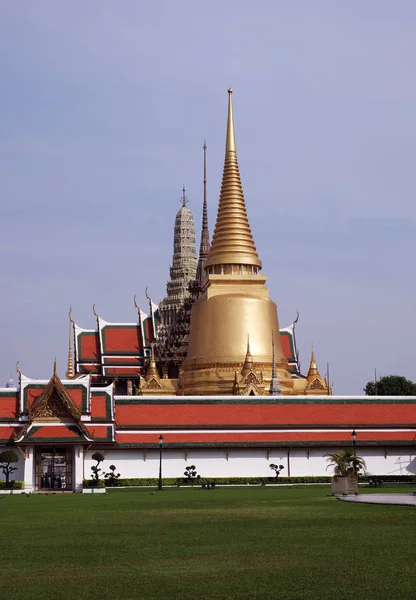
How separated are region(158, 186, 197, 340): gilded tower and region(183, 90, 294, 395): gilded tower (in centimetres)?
2349

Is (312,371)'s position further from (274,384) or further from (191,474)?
(191,474)

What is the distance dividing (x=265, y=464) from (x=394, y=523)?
1016 inches

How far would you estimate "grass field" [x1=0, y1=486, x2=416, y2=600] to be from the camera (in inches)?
481

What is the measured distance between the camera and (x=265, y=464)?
150 feet

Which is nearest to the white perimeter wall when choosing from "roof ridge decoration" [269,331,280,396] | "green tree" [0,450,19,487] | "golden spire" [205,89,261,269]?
"green tree" [0,450,19,487]

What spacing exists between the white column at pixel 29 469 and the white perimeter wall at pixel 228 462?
220cm

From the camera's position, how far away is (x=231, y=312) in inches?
2448

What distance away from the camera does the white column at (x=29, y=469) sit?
42406mm

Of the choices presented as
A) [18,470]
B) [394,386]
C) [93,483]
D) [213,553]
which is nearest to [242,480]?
[93,483]

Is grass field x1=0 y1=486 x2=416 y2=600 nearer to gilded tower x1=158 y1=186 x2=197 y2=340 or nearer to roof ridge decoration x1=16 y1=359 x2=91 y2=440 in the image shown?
roof ridge decoration x1=16 y1=359 x2=91 y2=440

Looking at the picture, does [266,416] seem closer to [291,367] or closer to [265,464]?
[265,464]

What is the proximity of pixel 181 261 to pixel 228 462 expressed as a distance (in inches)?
2060

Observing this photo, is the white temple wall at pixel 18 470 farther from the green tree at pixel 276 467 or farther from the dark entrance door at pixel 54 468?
the green tree at pixel 276 467

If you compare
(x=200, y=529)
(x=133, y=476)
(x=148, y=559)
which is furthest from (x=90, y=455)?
(x=148, y=559)
